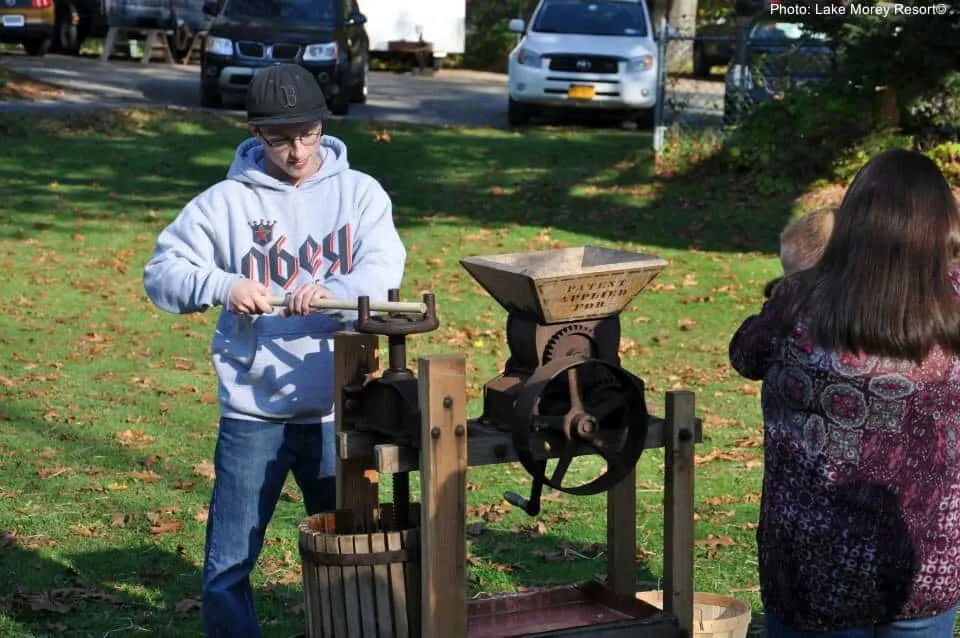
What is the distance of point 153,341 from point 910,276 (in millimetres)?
8693

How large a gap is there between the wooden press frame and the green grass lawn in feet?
6.09

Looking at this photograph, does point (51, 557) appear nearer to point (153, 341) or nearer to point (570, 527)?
point (570, 527)

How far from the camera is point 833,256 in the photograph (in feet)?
11.1

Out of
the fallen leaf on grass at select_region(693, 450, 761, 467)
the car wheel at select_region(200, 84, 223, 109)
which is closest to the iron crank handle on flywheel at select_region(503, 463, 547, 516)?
the fallen leaf on grass at select_region(693, 450, 761, 467)

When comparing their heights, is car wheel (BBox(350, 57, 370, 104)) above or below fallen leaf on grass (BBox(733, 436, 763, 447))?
above

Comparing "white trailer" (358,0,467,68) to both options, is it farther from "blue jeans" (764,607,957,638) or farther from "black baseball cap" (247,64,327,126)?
"blue jeans" (764,607,957,638)

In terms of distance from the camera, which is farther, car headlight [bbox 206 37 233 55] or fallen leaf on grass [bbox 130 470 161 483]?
car headlight [bbox 206 37 233 55]

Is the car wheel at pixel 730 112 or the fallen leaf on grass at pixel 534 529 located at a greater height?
the car wheel at pixel 730 112

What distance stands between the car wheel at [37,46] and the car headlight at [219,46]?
9.45 meters

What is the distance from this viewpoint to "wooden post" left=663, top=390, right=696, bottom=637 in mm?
4055

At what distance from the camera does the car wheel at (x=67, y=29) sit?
99.8 feet

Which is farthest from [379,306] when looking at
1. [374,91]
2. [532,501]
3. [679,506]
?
[374,91]

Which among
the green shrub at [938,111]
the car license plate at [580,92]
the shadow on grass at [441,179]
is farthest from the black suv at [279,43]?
the green shrub at [938,111]

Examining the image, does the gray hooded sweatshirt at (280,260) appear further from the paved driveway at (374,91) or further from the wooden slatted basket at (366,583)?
the paved driveway at (374,91)
